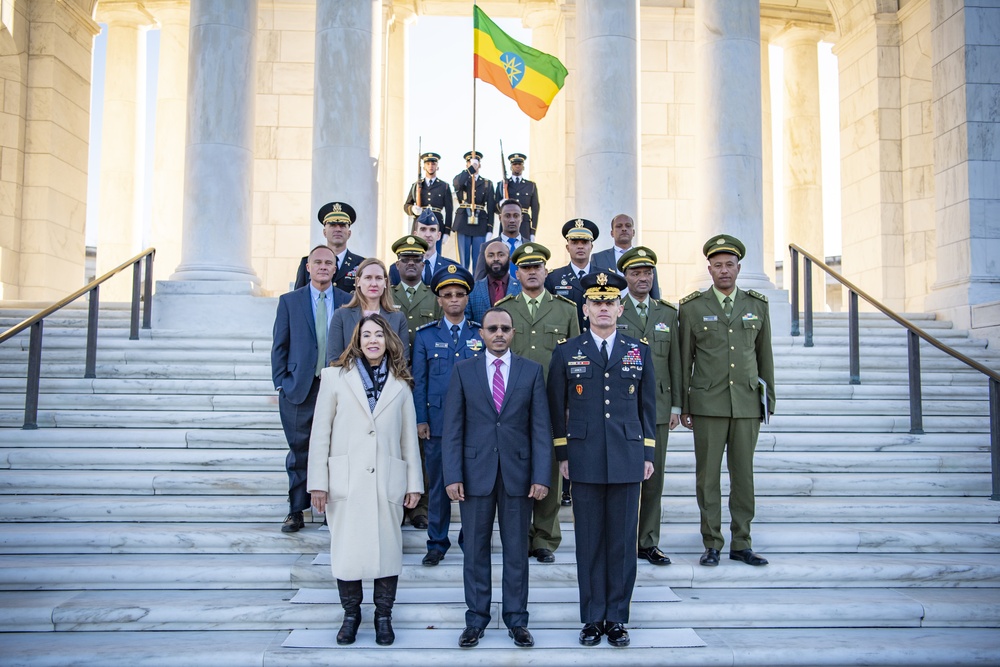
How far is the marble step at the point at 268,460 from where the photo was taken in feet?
25.9

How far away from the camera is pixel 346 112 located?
12.5 meters

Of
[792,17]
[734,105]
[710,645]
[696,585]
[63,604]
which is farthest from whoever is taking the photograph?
[792,17]

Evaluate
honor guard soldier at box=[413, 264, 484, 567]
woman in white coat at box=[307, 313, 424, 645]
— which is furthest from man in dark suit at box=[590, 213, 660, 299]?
woman in white coat at box=[307, 313, 424, 645]

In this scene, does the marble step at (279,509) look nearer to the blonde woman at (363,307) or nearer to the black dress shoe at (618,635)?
the blonde woman at (363,307)

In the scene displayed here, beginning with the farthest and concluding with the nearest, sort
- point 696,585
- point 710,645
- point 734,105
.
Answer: point 734,105 → point 696,585 → point 710,645

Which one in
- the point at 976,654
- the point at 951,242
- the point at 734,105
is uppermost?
the point at 734,105

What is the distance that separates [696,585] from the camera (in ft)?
20.7

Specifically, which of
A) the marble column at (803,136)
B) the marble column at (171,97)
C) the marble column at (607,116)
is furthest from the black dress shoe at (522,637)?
the marble column at (803,136)

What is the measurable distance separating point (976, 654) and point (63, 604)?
5831 millimetres

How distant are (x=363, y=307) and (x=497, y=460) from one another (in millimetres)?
1678

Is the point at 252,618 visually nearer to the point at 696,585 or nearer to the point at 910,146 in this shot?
the point at 696,585

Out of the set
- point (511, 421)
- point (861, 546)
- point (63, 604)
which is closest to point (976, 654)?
point (861, 546)

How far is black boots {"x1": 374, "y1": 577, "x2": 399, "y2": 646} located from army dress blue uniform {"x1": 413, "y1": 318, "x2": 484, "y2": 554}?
38.7 inches

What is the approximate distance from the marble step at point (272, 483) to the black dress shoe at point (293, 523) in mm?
838
